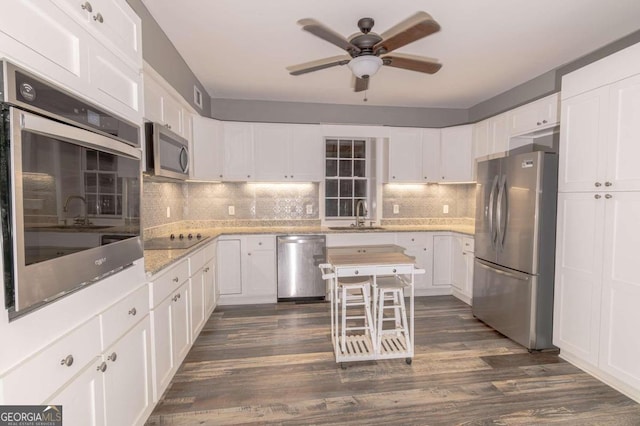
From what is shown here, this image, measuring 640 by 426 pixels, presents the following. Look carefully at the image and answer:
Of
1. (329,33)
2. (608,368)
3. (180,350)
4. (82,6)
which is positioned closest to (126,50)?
(82,6)

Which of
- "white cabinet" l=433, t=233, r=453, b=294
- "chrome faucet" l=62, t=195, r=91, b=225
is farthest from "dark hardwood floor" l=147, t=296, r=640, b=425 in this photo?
"chrome faucet" l=62, t=195, r=91, b=225

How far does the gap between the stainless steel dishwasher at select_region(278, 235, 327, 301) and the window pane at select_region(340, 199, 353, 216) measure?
81cm

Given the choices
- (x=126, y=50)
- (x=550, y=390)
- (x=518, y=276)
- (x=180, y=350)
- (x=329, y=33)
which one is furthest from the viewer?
(x=518, y=276)

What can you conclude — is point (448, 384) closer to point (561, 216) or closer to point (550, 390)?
point (550, 390)

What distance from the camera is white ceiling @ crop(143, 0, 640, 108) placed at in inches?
87.9

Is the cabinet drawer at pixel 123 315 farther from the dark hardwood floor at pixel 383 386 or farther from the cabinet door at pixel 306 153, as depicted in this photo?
the cabinet door at pixel 306 153

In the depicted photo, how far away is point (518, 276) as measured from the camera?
287 cm

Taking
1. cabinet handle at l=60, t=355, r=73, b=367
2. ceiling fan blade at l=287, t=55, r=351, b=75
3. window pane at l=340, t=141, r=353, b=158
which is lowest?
cabinet handle at l=60, t=355, r=73, b=367

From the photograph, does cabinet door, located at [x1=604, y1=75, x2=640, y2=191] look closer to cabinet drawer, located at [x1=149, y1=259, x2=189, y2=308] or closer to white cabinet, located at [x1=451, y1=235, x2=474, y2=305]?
white cabinet, located at [x1=451, y1=235, x2=474, y2=305]

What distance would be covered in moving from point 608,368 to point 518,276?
0.85 meters

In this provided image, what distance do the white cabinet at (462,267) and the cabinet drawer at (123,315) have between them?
350cm

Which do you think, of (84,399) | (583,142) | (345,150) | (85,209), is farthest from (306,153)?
(84,399)

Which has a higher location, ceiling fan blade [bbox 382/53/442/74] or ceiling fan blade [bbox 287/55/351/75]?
ceiling fan blade [bbox 382/53/442/74]

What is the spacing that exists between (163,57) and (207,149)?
1.33 meters
